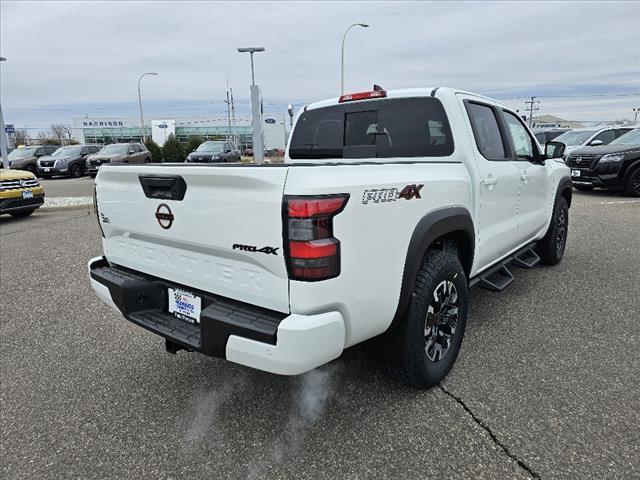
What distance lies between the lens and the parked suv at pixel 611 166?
37.6 ft

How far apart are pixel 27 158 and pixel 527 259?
26178mm

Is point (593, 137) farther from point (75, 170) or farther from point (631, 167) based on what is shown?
point (75, 170)

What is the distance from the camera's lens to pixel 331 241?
1.99 meters

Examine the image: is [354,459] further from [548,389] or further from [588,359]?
[588,359]

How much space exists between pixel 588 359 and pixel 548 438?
111cm

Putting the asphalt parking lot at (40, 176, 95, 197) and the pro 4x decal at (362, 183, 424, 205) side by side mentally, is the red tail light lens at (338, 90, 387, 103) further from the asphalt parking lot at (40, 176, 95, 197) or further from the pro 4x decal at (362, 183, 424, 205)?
the asphalt parking lot at (40, 176, 95, 197)

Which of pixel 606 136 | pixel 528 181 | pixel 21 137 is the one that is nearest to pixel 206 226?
pixel 528 181

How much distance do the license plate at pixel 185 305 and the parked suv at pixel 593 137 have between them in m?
12.7

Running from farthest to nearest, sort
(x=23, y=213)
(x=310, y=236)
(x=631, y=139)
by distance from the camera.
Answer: (x=631, y=139), (x=23, y=213), (x=310, y=236)

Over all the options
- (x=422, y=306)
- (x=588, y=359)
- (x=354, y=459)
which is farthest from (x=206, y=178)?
(x=588, y=359)

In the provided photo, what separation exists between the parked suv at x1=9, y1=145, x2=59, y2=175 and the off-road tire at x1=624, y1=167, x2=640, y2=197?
25.2 metres

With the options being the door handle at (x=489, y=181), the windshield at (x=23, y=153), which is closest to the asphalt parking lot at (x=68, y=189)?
the windshield at (x=23, y=153)

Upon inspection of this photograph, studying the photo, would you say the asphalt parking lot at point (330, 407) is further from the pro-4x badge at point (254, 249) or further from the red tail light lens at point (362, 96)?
the red tail light lens at point (362, 96)

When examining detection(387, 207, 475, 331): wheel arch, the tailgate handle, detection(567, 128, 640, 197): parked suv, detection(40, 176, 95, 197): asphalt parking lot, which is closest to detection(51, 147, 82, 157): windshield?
detection(40, 176, 95, 197): asphalt parking lot
